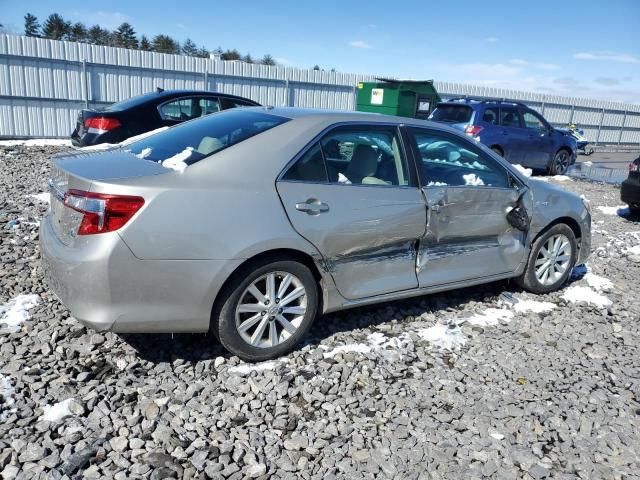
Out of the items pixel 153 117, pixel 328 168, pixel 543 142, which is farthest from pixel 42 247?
pixel 543 142

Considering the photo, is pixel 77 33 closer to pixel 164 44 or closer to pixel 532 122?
pixel 164 44

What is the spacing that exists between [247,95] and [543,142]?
9404 millimetres

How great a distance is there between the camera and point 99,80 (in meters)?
14.9

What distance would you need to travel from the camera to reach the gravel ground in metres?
2.62

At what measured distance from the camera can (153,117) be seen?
30.0 feet

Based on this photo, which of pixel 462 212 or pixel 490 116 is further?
pixel 490 116

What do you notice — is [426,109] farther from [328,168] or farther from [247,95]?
[328,168]

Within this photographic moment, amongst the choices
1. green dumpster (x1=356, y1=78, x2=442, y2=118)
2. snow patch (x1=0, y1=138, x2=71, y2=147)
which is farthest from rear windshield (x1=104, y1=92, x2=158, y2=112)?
green dumpster (x1=356, y1=78, x2=442, y2=118)

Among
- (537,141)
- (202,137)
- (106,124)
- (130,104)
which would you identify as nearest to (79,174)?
(202,137)

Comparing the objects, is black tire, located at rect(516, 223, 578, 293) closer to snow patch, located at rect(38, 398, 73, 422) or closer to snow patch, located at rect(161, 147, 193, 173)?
snow patch, located at rect(161, 147, 193, 173)

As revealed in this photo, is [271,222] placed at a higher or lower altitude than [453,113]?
lower

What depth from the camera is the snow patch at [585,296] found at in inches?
196

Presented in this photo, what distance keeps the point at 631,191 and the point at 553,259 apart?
184 inches

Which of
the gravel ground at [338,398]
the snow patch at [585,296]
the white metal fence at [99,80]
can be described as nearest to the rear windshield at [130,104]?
the gravel ground at [338,398]
